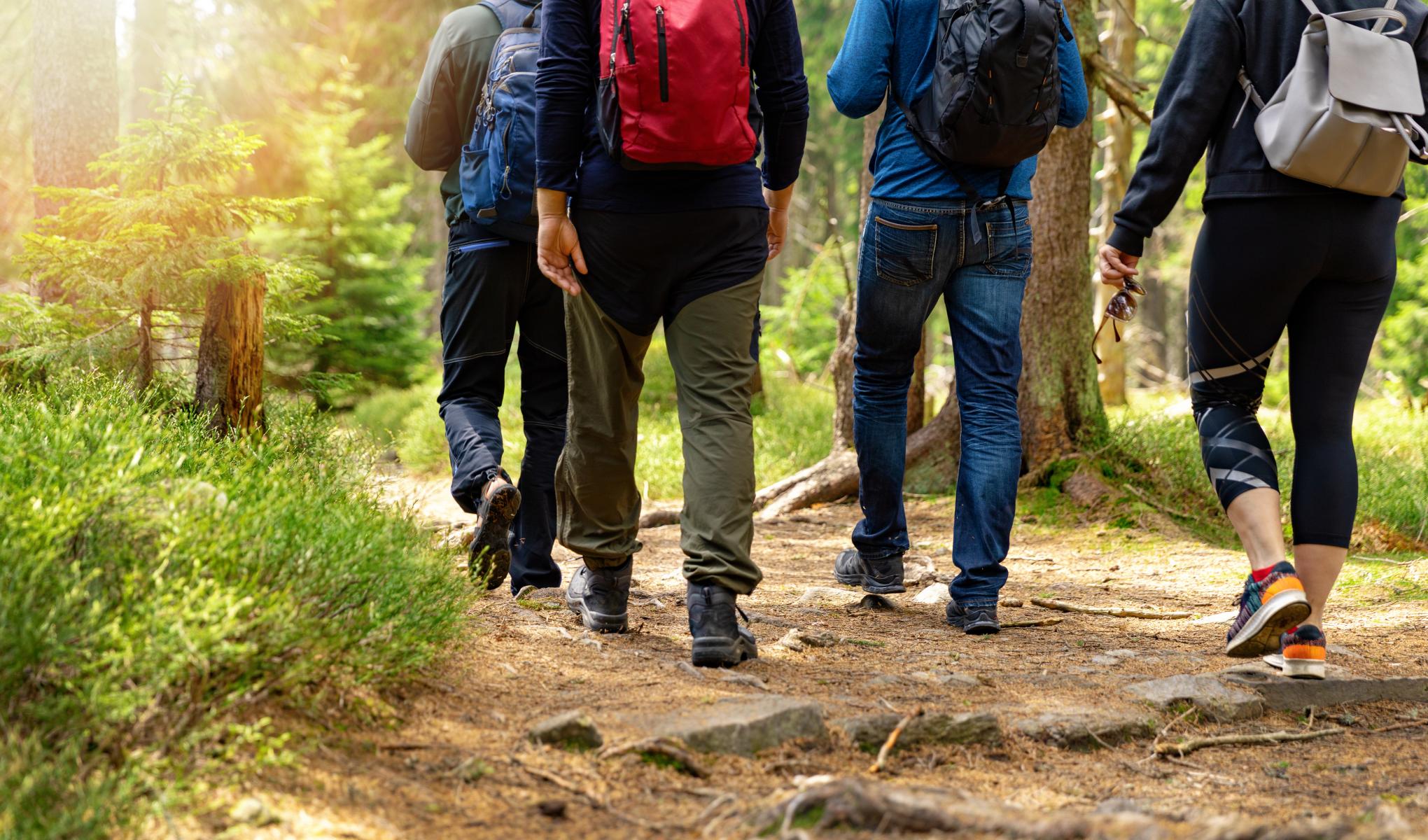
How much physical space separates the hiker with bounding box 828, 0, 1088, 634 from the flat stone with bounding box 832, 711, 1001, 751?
4.05 feet

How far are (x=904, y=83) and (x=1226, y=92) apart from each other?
1.10 meters

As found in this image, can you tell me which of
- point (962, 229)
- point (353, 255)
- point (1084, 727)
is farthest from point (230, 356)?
point (353, 255)

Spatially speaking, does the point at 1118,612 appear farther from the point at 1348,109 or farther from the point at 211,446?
the point at 211,446

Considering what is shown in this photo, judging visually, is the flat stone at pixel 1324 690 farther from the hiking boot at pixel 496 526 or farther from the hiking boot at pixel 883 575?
the hiking boot at pixel 496 526

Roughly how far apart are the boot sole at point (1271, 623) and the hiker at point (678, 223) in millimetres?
1421

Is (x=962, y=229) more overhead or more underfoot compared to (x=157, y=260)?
more overhead

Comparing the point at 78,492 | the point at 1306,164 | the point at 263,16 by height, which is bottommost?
the point at 78,492

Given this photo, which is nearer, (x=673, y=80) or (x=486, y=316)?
(x=673, y=80)

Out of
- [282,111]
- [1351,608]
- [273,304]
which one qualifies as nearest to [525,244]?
[273,304]

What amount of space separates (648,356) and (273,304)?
736 cm

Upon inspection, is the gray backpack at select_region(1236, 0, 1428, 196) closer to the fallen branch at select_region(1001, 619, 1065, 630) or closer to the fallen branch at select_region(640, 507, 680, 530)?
the fallen branch at select_region(1001, 619, 1065, 630)

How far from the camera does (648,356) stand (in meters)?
12.3

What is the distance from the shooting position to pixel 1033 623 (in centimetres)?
424

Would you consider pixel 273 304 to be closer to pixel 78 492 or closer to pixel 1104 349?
→ pixel 78 492
